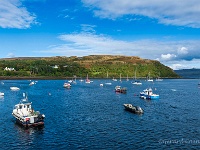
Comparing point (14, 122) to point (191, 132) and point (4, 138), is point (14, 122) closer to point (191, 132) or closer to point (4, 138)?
point (4, 138)

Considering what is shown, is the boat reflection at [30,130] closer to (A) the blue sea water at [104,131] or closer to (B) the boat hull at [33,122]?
(A) the blue sea water at [104,131]

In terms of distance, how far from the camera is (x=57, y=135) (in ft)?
237

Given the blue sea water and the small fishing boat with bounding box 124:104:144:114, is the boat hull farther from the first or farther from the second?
the small fishing boat with bounding box 124:104:144:114

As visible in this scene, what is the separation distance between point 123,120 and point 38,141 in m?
35.0

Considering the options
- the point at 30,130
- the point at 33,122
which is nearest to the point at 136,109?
the point at 33,122

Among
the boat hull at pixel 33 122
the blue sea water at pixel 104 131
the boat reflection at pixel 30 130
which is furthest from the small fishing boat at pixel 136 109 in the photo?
the boat reflection at pixel 30 130

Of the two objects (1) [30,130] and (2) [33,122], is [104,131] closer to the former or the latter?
(1) [30,130]

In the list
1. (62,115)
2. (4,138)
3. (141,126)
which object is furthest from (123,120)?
(4,138)

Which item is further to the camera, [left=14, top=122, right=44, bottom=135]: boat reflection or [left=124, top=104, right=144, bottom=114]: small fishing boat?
[left=124, top=104, right=144, bottom=114]: small fishing boat

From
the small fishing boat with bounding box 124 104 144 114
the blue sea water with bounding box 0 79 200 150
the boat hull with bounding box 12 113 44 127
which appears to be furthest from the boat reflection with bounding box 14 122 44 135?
the small fishing boat with bounding box 124 104 144 114

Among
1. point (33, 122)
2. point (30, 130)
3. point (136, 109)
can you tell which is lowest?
point (30, 130)

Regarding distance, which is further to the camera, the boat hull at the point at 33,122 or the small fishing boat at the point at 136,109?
the small fishing boat at the point at 136,109

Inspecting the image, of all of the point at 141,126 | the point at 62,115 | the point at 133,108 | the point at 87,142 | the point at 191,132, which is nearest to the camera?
the point at 87,142

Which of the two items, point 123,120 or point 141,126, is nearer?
point 141,126
